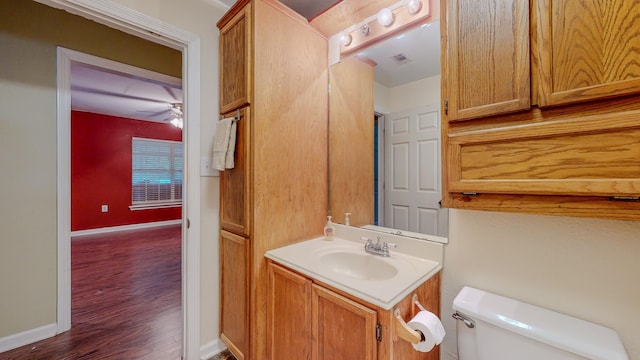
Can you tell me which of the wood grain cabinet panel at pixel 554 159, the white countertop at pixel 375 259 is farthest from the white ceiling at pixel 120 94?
the wood grain cabinet panel at pixel 554 159

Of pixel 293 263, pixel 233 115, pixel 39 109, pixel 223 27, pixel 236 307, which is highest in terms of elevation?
pixel 223 27

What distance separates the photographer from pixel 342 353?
96 centimetres

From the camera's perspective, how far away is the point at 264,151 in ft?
4.48

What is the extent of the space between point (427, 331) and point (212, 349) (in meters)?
1.50

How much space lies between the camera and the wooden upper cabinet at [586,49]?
612mm

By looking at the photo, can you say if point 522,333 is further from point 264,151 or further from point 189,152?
point 189,152

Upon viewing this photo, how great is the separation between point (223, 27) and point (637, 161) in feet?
6.57

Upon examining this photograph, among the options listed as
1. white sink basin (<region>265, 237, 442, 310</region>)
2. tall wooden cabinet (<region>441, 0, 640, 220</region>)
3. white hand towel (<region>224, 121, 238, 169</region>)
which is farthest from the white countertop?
white hand towel (<region>224, 121, 238, 169</region>)

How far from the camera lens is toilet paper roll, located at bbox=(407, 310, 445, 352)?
838mm

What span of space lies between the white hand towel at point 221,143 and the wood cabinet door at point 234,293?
47 cm

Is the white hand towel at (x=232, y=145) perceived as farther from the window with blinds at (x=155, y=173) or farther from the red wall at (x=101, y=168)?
the red wall at (x=101, y=168)

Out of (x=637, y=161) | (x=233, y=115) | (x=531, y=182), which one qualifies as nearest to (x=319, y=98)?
(x=233, y=115)

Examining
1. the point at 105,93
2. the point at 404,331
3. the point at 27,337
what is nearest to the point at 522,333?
the point at 404,331

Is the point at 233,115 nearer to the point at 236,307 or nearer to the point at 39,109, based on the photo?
the point at 236,307
